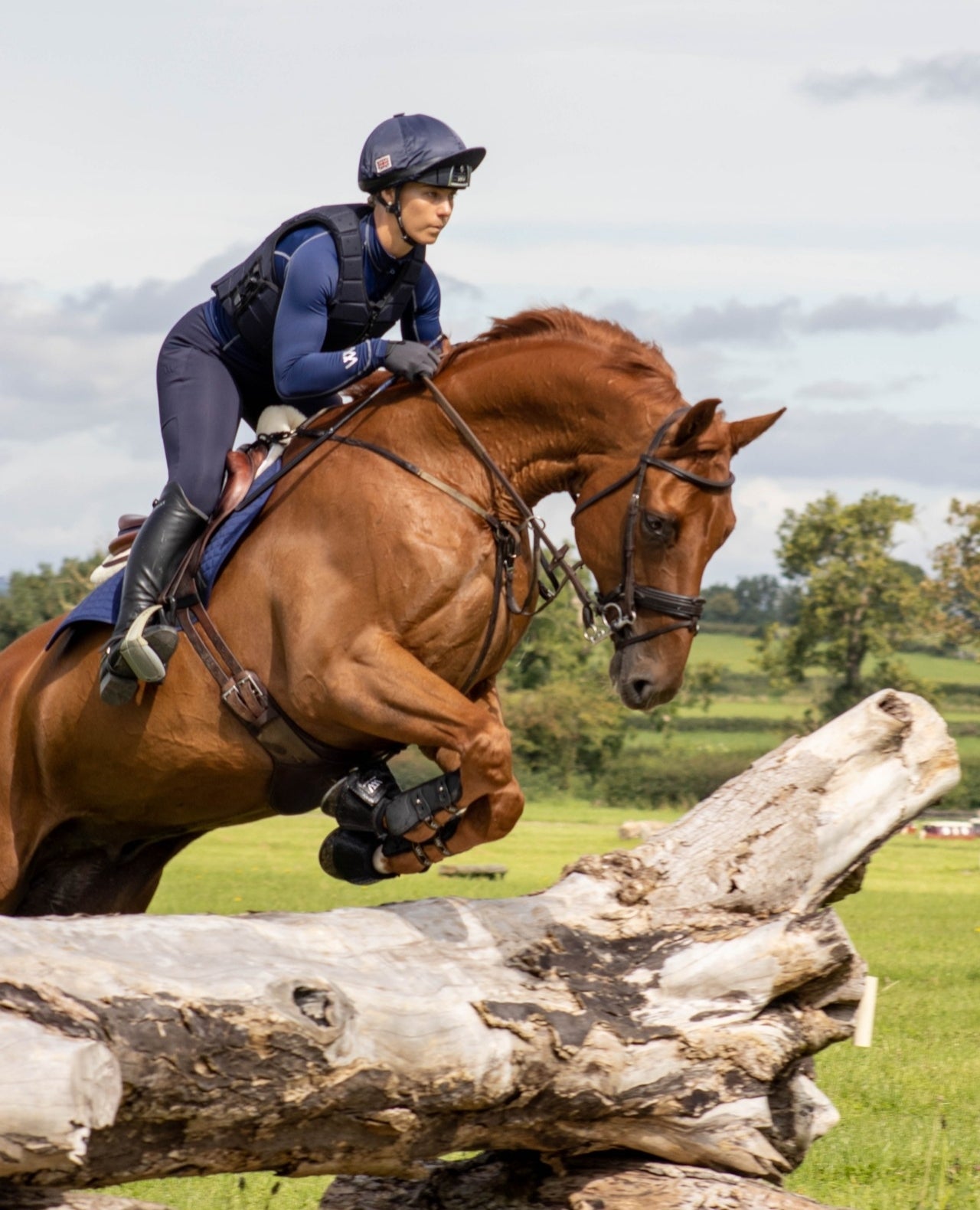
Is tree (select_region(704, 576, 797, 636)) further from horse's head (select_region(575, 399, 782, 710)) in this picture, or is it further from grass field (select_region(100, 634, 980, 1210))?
horse's head (select_region(575, 399, 782, 710))

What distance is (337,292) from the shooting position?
5816 millimetres

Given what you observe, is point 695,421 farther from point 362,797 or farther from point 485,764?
point 362,797

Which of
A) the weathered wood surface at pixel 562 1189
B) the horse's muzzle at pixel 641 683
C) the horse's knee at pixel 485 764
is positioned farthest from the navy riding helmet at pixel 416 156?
the weathered wood surface at pixel 562 1189

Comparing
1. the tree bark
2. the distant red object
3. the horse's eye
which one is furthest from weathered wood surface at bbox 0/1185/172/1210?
the distant red object

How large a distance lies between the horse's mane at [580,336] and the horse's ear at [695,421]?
1.25 ft

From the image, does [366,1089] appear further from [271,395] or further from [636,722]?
[636,722]

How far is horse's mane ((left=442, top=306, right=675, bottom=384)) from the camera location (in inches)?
225

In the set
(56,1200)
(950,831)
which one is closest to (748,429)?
(56,1200)

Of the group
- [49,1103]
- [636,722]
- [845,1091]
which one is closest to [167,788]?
[49,1103]

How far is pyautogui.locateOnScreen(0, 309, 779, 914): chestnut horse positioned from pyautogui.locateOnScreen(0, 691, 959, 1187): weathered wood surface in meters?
0.59

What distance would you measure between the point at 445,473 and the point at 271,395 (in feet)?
3.64

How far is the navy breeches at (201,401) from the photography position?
595cm

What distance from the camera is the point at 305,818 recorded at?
43812 mm

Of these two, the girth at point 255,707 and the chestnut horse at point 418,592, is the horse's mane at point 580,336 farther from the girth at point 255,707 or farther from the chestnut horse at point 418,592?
the girth at point 255,707
